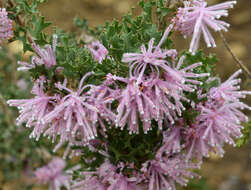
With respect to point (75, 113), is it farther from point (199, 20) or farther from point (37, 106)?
point (199, 20)

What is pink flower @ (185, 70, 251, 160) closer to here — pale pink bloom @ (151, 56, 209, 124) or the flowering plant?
the flowering plant

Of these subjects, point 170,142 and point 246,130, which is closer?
point 170,142

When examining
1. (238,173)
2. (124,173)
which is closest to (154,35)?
(124,173)

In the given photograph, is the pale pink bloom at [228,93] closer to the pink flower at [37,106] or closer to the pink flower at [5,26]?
the pink flower at [37,106]

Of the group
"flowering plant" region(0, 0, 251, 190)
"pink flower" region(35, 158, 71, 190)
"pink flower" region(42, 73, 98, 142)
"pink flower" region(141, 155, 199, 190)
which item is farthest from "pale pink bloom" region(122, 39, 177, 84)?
"pink flower" region(35, 158, 71, 190)

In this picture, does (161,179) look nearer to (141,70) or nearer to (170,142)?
(170,142)

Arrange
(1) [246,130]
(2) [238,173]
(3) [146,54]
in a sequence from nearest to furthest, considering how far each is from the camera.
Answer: (3) [146,54], (1) [246,130], (2) [238,173]

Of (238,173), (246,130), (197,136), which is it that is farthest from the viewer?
(238,173)
